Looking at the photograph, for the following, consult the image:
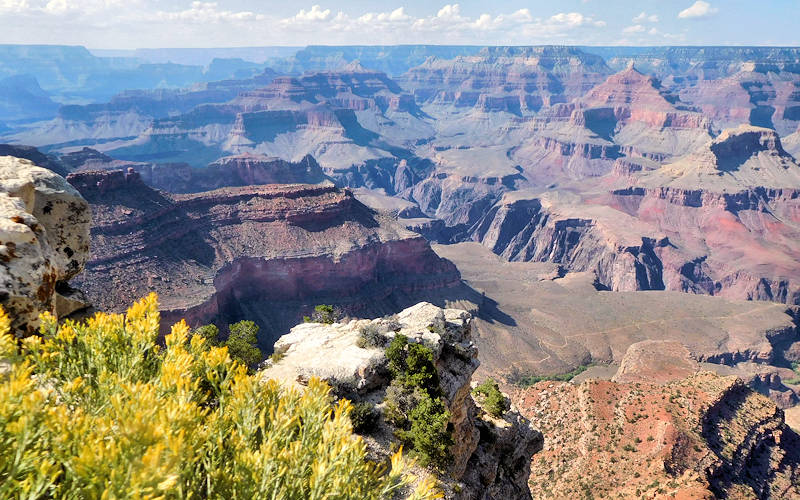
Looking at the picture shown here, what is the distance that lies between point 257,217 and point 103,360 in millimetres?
79511

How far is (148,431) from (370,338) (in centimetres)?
1874

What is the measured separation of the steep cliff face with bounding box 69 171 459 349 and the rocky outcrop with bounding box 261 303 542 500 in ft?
136

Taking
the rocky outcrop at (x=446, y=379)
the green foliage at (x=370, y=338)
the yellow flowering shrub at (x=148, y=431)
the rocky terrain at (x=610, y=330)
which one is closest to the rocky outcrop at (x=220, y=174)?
the rocky terrain at (x=610, y=330)

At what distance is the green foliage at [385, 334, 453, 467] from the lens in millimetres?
21469

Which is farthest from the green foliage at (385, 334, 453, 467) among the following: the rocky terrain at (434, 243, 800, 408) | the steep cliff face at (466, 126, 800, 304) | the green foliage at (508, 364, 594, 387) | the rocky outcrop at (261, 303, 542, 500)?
the steep cliff face at (466, 126, 800, 304)

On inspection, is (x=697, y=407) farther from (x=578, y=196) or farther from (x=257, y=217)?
(x=578, y=196)

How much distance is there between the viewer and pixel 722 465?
38.9 meters

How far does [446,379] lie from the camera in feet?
86.8

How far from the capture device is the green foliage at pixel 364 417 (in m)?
21.0

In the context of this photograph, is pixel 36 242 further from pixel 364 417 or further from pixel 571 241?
pixel 571 241

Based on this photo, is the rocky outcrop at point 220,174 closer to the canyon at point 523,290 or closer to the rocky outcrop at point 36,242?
the canyon at point 523,290

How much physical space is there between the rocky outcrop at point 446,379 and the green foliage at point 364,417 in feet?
1.30

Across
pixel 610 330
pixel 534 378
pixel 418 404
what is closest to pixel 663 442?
pixel 418 404

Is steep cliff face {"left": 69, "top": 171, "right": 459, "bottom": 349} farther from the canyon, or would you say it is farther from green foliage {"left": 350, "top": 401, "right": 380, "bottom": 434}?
green foliage {"left": 350, "top": 401, "right": 380, "bottom": 434}
